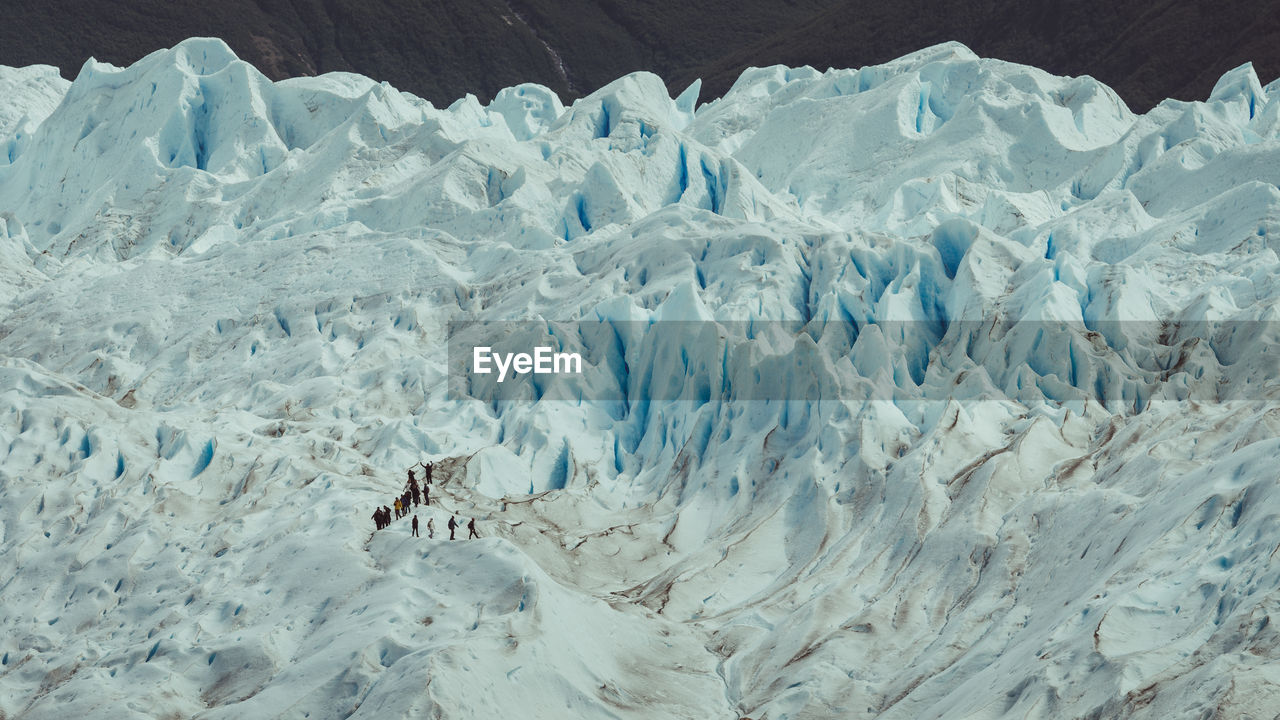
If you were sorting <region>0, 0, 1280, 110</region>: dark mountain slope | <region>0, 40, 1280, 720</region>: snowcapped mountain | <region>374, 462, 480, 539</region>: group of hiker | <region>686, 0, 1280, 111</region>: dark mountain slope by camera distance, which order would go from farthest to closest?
<region>0, 0, 1280, 110</region>: dark mountain slope < <region>686, 0, 1280, 111</region>: dark mountain slope < <region>374, 462, 480, 539</region>: group of hiker < <region>0, 40, 1280, 720</region>: snowcapped mountain

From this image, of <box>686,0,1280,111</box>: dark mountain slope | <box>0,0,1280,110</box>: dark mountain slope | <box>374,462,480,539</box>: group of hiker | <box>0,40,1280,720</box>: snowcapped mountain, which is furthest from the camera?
<box>0,0,1280,110</box>: dark mountain slope

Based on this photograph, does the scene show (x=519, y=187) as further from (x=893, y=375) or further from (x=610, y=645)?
(x=610, y=645)

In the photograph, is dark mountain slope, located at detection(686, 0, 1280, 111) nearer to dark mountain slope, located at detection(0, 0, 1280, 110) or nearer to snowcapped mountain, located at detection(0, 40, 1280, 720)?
dark mountain slope, located at detection(0, 0, 1280, 110)

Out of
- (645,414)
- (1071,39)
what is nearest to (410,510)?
(645,414)

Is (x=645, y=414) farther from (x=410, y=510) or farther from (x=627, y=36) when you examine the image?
(x=627, y=36)

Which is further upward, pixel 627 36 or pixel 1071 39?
pixel 627 36

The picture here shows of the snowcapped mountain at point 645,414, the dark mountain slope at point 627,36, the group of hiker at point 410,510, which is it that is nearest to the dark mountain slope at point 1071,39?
the dark mountain slope at point 627,36

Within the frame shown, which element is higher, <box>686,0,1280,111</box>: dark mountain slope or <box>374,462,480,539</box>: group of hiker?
<box>686,0,1280,111</box>: dark mountain slope

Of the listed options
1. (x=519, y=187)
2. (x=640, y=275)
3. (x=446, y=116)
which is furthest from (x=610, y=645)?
(x=446, y=116)

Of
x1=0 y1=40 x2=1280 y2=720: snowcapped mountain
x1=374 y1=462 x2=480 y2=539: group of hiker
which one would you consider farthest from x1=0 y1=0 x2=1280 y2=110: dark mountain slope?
x1=374 y1=462 x2=480 y2=539: group of hiker
